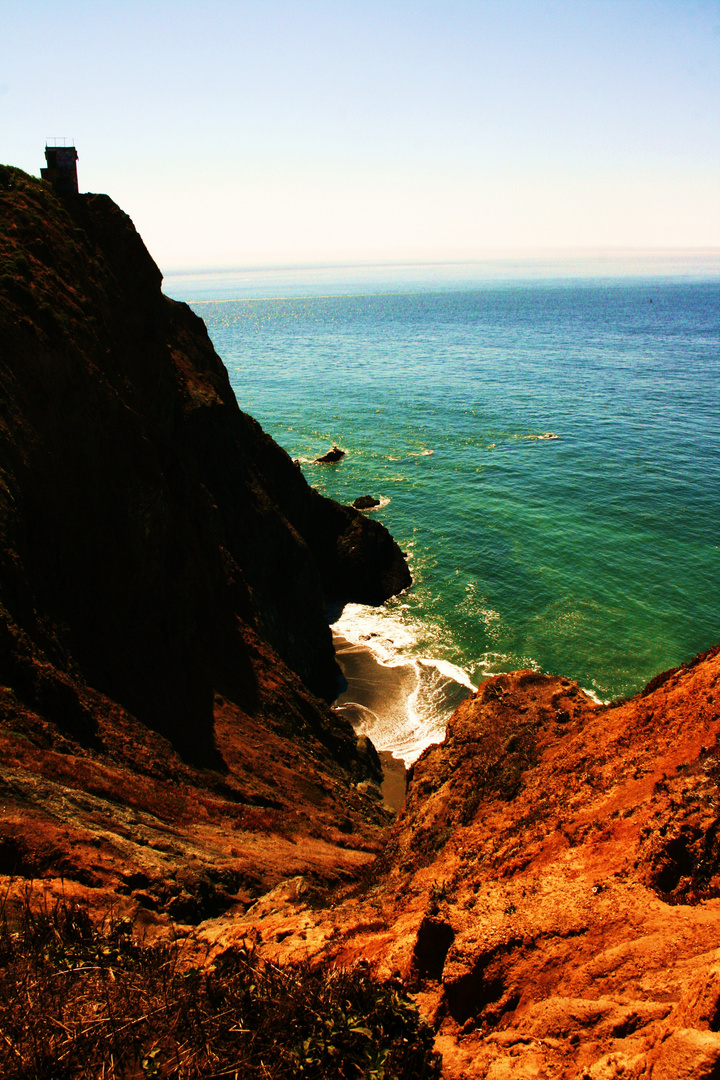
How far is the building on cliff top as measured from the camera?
26.8 m

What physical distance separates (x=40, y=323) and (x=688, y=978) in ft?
73.5

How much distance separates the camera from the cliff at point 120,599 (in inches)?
539

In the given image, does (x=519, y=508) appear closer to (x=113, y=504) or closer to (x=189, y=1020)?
(x=113, y=504)

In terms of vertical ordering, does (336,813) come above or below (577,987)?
below

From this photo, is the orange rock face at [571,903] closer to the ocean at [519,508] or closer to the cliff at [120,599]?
the cliff at [120,599]

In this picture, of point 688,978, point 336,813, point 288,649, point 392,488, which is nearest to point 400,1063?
point 688,978

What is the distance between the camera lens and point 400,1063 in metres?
Answer: 6.36

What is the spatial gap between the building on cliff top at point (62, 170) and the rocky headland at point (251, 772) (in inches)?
27.1

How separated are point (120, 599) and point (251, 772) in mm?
6737

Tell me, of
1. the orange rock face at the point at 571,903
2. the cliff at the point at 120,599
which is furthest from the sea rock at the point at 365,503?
the orange rock face at the point at 571,903

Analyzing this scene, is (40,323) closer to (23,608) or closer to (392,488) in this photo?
(23,608)

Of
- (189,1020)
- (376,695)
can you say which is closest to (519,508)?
(376,695)

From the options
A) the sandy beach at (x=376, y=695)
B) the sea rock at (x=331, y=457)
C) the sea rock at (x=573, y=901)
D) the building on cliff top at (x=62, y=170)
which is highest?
the building on cliff top at (x=62, y=170)

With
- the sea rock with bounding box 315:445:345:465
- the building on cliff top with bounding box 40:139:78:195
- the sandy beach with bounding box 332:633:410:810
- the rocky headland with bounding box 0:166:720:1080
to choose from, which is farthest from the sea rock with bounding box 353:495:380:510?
the building on cliff top with bounding box 40:139:78:195
